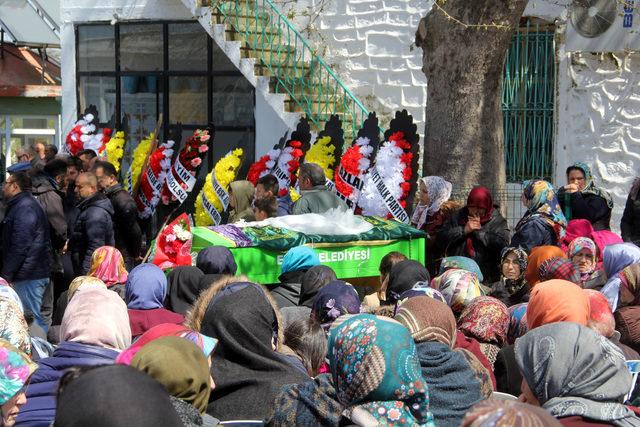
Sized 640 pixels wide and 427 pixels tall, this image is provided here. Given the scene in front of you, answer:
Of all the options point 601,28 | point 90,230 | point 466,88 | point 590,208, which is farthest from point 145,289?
point 601,28

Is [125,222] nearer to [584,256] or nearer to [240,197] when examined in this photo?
[240,197]

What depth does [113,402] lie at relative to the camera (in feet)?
8.30

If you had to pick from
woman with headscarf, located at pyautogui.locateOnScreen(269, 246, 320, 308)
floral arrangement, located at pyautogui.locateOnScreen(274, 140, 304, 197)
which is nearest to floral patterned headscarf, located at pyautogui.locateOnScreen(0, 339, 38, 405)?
woman with headscarf, located at pyautogui.locateOnScreen(269, 246, 320, 308)

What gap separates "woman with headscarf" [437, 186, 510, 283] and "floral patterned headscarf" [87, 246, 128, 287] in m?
2.97

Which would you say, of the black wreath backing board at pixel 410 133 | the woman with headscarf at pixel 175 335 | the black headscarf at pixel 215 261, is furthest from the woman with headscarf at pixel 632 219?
the woman with headscarf at pixel 175 335

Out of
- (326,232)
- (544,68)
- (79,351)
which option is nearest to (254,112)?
(544,68)

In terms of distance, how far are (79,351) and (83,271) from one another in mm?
4779

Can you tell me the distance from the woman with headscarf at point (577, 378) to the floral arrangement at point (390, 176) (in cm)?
636

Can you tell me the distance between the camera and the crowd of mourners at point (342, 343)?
3.36 meters

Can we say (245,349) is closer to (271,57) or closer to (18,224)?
(18,224)

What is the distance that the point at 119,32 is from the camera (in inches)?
637

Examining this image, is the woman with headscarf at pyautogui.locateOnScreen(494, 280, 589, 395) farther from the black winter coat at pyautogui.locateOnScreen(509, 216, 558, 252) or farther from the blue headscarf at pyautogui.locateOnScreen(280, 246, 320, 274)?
the black winter coat at pyautogui.locateOnScreen(509, 216, 558, 252)

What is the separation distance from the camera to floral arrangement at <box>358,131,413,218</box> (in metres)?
9.87

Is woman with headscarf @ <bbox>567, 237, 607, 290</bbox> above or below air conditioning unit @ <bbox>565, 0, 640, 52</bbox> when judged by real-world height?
below
